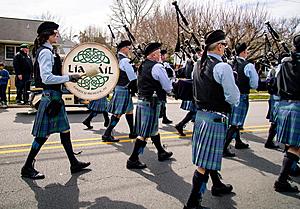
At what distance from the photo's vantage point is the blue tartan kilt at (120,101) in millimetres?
5684

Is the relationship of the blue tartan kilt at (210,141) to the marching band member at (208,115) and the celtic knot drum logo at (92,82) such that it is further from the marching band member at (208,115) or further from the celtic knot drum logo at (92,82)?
the celtic knot drum logo at (92,82)

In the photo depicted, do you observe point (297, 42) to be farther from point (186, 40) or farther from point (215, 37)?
point (186, 40)

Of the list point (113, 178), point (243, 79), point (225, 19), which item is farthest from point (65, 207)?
point (225, 19)

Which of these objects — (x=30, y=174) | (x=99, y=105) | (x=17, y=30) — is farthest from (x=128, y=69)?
(x=17, y=30)

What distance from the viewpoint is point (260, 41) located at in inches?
937

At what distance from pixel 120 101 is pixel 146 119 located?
148 centimetres

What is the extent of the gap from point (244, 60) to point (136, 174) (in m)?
2.57

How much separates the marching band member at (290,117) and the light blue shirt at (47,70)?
8.58ft

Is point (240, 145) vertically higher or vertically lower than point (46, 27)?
lower

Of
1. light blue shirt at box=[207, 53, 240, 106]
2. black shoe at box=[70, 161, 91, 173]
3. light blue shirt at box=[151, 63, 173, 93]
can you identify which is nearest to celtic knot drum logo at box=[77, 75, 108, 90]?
light blue shirt at box=[151, 63, 173, 93]

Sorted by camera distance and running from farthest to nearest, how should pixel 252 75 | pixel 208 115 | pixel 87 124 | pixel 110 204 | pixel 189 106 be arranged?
pixel 87 124, pixel 189 106, pixel 252 75, pixel 110 204, pixel 208 115

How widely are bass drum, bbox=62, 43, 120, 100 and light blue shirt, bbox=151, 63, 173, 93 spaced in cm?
51

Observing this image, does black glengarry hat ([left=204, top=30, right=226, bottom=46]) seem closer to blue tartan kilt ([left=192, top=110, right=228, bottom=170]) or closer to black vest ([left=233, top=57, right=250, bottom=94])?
blue tartan kilt ([left=192, top=110, right=228, bottom=170])

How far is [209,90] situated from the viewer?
2971mm
